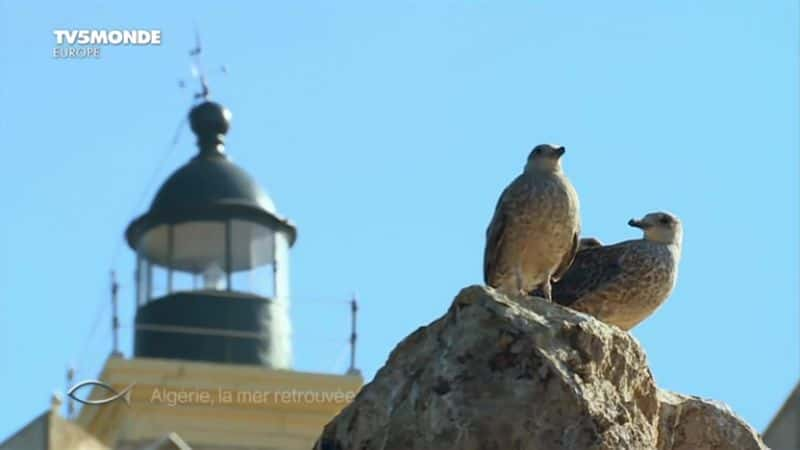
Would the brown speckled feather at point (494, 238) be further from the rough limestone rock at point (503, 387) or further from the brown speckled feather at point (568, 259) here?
the rough limestone rock at point (503, 387)

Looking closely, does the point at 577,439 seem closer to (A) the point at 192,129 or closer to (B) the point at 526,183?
(B) the point at 526,183

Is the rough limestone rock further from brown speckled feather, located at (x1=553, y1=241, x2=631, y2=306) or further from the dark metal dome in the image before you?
the dark metal dome

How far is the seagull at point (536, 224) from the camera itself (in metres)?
10.9

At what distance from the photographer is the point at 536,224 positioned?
10.9m

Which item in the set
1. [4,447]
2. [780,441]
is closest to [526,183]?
[780,441]

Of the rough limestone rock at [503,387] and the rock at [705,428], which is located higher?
the rough limestone rock at [503,387]

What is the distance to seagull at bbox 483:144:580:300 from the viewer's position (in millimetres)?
10906

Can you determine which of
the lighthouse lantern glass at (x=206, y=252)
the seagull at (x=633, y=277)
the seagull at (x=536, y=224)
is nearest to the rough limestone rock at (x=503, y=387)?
the seagull at (x=536, y=224)

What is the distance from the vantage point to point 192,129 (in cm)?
3412

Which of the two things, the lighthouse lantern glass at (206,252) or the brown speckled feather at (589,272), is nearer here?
the brown speckled feather at (589,272)

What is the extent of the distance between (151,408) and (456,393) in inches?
850

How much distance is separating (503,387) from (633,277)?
199 centimetres

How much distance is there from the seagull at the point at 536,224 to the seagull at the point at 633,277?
0.34m

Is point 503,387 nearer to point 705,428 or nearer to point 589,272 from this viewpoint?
point 705,428
